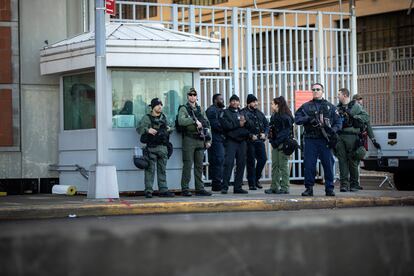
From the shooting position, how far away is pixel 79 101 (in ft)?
54.6

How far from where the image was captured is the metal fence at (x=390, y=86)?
84.0 feet

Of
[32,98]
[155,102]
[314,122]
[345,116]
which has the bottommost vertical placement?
[314,122]

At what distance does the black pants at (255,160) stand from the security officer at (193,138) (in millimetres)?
1669

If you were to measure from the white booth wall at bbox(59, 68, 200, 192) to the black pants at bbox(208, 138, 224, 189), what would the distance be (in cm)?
67

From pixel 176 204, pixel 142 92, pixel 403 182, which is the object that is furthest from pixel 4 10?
pixel 403 182

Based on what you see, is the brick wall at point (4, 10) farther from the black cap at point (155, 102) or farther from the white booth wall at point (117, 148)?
the black cap at point (155, 102)

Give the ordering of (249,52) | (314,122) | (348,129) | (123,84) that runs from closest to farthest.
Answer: (314,122), (123,84), (348,129), (249,52)

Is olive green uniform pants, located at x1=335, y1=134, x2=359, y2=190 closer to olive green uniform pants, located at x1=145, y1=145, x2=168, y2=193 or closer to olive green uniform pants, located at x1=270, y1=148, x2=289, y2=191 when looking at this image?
olive green uniform pants, located at x1=270, y1=148, x2=289, y2=191

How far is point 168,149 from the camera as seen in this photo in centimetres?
1544

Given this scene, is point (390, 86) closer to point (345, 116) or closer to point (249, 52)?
point (249, 52)

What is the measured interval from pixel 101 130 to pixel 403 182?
7549mm

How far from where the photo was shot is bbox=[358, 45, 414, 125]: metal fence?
25.6 m

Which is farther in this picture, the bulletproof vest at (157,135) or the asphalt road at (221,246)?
the bulletproof vest at (157,135)

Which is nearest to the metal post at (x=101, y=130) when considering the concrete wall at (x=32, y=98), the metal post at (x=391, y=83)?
the concrete wall at (x=32, y=98)
